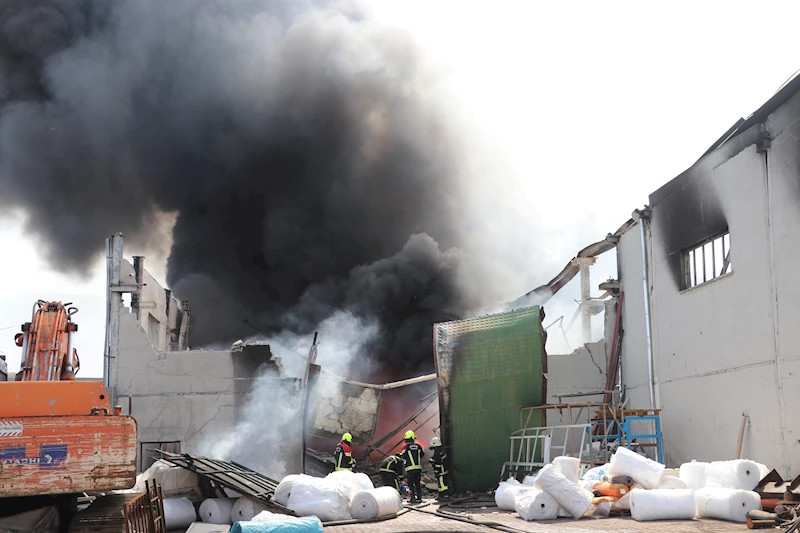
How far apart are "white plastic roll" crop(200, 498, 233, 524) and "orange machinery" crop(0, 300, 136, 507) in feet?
9.40

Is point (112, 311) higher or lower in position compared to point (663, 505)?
higher

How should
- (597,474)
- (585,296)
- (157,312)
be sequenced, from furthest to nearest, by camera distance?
(585,296) → (157,312) → (597,474)

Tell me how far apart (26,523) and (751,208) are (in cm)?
1072

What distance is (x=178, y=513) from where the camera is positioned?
1043cm

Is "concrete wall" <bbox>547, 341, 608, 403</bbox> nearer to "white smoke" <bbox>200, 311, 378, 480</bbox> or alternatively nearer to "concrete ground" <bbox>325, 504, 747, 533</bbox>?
"white smoke" <bbox>200, 311, 378, 480</bbox>

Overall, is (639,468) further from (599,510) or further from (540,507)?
(540,507)

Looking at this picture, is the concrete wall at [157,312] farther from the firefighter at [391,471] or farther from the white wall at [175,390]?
the firefighter at [391,471]

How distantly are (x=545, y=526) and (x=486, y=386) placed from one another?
18.9 ft

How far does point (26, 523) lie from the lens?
770cm

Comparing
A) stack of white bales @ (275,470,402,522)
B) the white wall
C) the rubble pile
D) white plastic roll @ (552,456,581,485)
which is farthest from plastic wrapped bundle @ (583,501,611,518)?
the white wall

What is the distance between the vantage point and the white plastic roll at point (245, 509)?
10.4 meters

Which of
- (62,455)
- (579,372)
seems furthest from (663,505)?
(579,372)

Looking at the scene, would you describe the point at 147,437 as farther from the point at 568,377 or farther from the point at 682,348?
the point at 682,348

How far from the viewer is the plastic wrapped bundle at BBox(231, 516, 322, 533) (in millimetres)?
7281
